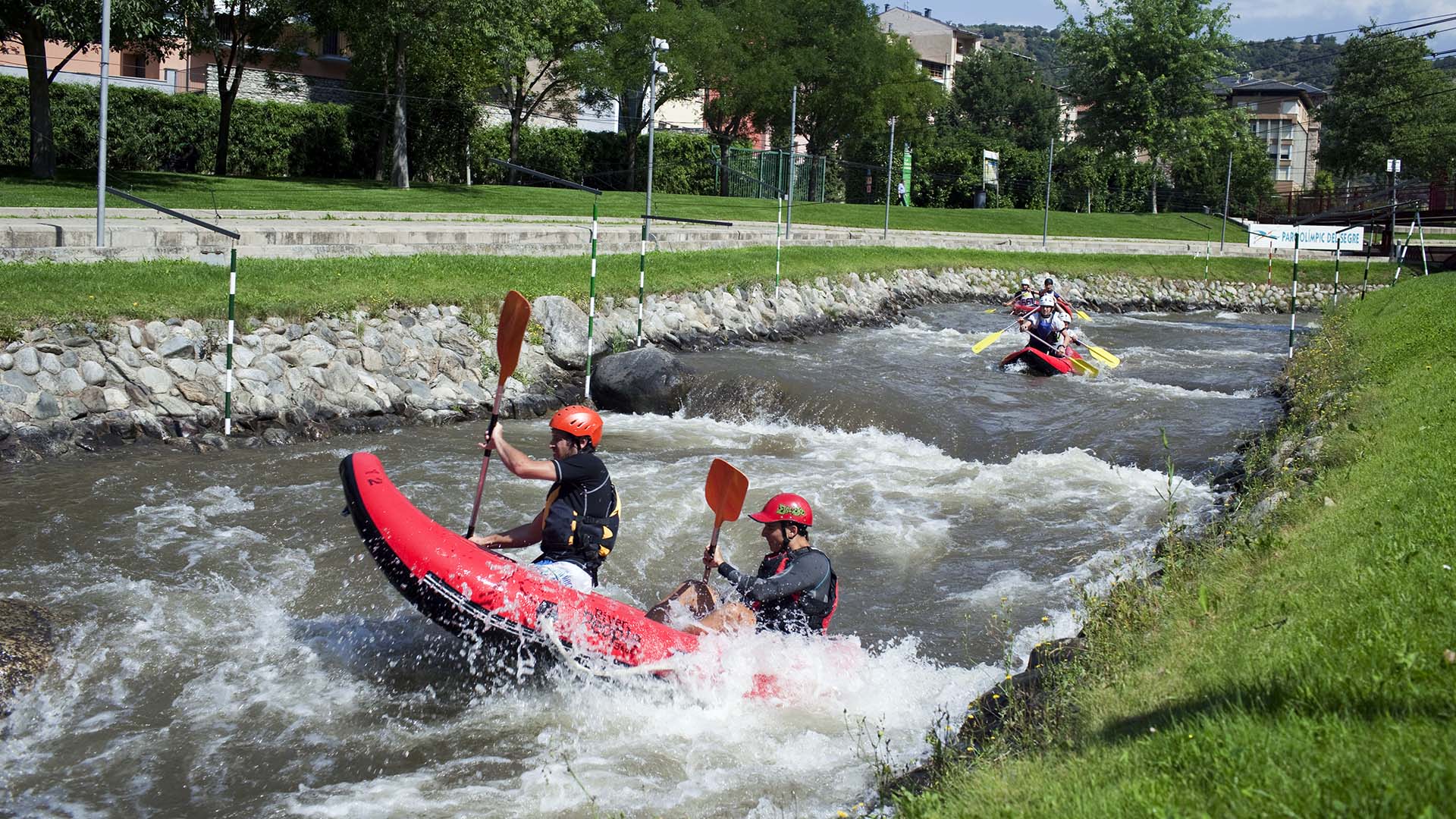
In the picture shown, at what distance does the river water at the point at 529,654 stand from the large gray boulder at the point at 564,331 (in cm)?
182

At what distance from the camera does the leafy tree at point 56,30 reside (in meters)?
19.3

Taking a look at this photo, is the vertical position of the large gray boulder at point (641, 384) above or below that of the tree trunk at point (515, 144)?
below

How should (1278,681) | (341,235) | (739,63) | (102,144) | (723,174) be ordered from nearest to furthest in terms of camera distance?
(1278,681)
(102,144)
(341,235)
(723,174)
(739,63)

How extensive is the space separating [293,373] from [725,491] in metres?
7.22

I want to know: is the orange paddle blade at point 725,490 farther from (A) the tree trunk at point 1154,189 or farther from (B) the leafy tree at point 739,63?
(A) the tree trunk at point 1154,189

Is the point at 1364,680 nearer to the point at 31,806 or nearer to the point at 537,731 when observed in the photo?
the point at 537,731

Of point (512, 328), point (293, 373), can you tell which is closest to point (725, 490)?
point (512, 328)

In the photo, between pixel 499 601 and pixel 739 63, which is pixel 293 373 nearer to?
pixel 499 601

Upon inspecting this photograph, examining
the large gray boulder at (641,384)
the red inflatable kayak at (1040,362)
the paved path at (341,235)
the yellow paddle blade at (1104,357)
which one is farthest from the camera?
the yellow paddle blade at (1104,357)

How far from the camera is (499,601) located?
20.7 feet

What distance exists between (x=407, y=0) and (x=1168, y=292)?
2287 cm

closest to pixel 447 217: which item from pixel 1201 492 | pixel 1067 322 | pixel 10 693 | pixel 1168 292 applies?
pixel 1067 322

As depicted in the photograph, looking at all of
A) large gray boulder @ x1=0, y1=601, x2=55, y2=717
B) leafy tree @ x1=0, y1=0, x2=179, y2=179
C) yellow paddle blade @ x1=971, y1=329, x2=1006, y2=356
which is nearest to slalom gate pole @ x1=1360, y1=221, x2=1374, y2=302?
yellow paddle blade @ x1=971, y1=329, x2=1006, y2=356

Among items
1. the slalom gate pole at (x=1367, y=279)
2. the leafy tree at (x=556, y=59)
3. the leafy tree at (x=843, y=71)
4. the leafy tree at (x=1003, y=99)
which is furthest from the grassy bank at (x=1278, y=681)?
the leafy tree at (x=1003, y=99)
